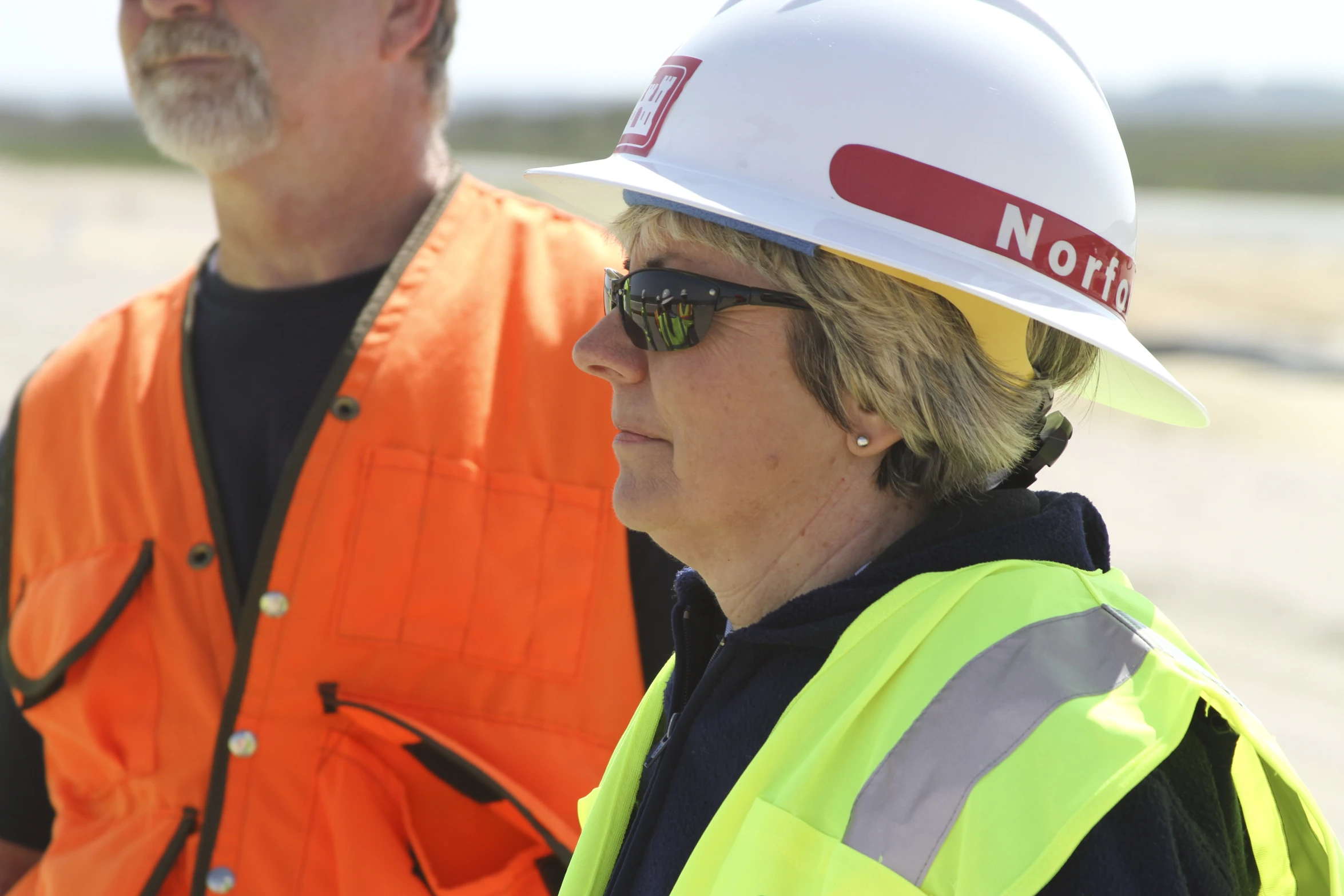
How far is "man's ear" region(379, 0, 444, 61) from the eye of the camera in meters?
2.75

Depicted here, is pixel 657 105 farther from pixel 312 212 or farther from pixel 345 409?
pixel 312 212

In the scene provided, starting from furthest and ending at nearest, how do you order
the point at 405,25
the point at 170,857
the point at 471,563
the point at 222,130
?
the point at 405,25 → the point at 222,130 → the point at 471,563 → the point at 170,857

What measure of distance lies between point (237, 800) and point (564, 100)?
239 feet

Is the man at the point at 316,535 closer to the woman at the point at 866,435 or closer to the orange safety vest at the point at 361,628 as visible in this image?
the orange safety vest at the point at 361,628

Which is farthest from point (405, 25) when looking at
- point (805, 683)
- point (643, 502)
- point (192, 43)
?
point (805, 683)

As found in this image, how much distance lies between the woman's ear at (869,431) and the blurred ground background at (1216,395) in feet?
1.97

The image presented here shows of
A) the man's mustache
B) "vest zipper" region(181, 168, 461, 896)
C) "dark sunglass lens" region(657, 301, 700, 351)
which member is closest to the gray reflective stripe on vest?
"dark sunglass lens" region(657, 301, 700, 351)

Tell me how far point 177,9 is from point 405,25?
467mm

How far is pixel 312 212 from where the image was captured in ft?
8.76

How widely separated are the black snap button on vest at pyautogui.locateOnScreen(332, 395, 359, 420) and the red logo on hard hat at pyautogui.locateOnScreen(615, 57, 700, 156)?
2.72ft

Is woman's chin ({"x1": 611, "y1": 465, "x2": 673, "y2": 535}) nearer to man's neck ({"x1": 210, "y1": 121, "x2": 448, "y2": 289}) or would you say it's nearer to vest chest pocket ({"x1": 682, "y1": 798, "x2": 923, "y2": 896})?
vest chest pocket ({"x1": 682, "y1": 798, "x2": 923, "y2": 896})

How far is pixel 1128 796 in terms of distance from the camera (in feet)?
3.98

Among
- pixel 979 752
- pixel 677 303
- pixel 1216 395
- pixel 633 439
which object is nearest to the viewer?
pixel 979 752

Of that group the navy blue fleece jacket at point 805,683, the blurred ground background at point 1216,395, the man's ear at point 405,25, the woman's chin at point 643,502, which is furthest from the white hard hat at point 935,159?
the man's ear at point 405,25
